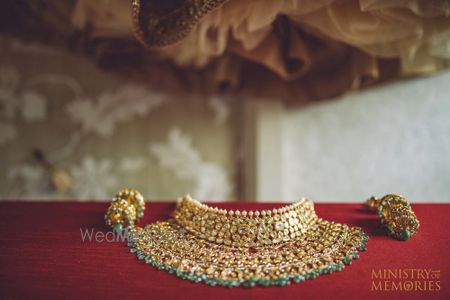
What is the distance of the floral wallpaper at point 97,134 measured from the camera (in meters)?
0.79

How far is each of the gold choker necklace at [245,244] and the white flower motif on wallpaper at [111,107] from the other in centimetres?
38

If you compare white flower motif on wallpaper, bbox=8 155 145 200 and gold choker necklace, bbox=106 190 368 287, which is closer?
gold choker necklace, bbox=106 190 368 287

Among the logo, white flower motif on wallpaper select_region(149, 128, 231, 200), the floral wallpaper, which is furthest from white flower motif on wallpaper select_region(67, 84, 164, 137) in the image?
the logo

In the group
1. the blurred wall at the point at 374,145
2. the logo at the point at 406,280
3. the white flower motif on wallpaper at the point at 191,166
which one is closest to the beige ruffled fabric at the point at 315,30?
the blurred wall at the point at 374,145

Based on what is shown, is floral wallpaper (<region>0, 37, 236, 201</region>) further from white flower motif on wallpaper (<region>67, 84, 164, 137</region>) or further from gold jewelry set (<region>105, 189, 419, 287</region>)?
gold jewelry set (<region>105, 189, 419, 287</region>)

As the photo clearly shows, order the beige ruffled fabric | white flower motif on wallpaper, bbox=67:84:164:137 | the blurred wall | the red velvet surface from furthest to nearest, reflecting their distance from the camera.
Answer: white flower motif on wallpaper, bbox=67:84:164:137 → the blurred wall → the beige ruffled fabric → the red velvet surface

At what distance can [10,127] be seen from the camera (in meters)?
0.78

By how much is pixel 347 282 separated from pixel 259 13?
0.39 metres

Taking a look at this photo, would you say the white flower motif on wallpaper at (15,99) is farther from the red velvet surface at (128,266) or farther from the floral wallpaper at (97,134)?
the red velvet surface at (128,266)

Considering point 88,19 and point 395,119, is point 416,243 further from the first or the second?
point 88,19

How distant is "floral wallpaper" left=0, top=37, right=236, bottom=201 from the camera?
0.79 m

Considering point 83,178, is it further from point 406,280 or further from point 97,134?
point 406,280

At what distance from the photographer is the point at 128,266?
374mm

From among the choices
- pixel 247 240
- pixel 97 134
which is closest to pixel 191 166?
pixel 97 134
